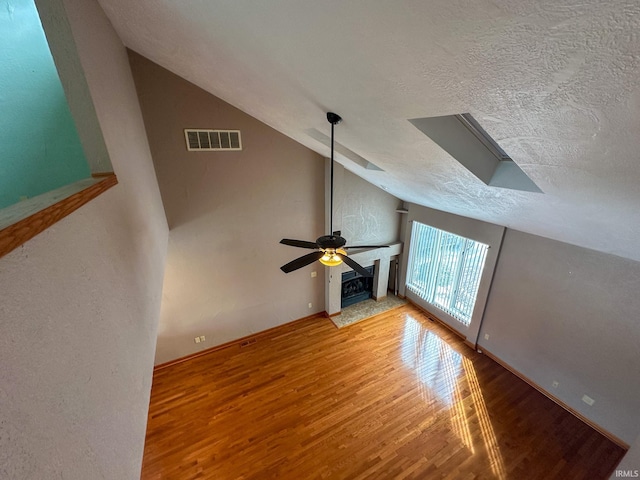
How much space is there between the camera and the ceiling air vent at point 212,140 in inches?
147

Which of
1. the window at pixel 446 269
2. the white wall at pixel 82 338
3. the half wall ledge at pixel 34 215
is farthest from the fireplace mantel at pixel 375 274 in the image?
the half wall ledge at pixel 34 215

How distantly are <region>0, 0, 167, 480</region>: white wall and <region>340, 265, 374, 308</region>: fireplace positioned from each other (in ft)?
15.1

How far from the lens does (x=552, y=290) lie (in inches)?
146

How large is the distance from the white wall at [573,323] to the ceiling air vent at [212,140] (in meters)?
4.49

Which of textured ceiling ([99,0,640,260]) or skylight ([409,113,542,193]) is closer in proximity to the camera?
textured ceiling ([99,0,640,260])

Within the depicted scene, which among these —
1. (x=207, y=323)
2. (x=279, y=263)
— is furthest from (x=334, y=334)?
(x=207, y=323)

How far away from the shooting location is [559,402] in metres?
3.83

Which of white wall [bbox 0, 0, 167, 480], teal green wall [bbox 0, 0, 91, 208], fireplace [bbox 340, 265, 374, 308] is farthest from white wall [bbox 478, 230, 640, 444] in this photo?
teal green wall [bbox 0, 0, 91, 208]

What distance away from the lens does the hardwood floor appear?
315 centimetres

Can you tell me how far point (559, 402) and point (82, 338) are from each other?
220 inches

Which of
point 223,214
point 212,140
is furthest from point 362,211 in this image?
point 212,140

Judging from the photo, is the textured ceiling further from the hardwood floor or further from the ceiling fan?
the hardwood floor

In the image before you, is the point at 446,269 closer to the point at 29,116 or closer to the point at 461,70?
the point at 461,70

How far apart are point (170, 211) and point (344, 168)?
300 cm
